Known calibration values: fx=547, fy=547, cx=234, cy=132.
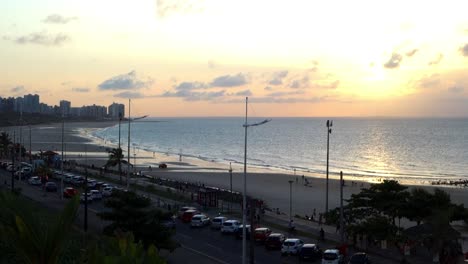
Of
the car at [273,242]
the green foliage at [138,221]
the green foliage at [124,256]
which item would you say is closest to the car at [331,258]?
the car at [273,242]

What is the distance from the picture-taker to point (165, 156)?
12850 centimetres

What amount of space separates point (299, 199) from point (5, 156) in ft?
173

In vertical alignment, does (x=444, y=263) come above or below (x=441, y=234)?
below

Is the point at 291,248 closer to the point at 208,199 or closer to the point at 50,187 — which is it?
the point at 208,199

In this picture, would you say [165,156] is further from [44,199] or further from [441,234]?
[441,234]

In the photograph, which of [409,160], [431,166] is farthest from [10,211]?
[409,160]

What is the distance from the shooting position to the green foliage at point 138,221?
2370cm

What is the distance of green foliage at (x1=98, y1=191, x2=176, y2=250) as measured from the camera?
23.7m

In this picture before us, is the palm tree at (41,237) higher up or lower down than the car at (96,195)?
higher up

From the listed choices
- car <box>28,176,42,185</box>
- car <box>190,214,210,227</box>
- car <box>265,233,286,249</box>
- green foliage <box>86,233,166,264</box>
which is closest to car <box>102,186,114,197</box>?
car <box>28,176,42,185</box>

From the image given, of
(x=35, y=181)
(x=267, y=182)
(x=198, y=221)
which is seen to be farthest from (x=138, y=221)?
(x=267, y=182)

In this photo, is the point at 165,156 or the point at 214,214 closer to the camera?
the point at 214,214

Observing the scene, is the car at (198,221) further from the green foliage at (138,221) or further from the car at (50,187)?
the car at (50,187)

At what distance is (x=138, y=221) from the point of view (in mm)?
24047
